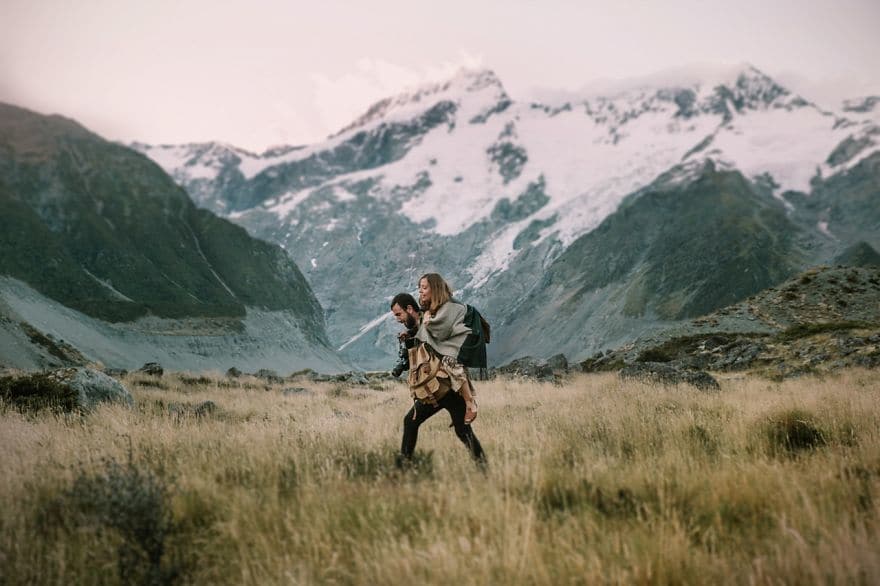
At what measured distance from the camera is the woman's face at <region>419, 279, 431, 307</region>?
6336 mm

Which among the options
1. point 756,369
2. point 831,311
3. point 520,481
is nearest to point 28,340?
point 756,369

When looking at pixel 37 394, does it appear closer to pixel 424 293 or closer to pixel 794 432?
pixel 424 293

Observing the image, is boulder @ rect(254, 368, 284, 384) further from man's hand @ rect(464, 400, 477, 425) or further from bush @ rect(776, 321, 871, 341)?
bush @ rect(776, 321, 871, 341)

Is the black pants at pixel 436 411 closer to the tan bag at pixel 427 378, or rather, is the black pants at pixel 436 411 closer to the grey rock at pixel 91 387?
the tan bag at pixel 427 378

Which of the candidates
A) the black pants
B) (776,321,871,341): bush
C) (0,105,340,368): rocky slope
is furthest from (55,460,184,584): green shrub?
(0,105,340,368): rocky slope

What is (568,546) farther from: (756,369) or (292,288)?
(292,288)

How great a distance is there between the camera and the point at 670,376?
16.1 m

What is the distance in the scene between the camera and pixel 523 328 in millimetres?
196250

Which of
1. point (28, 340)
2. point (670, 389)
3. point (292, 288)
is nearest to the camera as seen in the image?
point (670, 389)

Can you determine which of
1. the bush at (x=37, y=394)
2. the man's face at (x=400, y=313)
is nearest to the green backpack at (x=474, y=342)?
the man's face at (x=400, y=313)

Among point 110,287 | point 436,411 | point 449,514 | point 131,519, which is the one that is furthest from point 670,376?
point 110,287

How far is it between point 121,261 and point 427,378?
11455cm

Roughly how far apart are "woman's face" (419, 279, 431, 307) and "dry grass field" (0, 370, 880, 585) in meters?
1.68

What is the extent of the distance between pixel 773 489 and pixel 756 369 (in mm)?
27931
